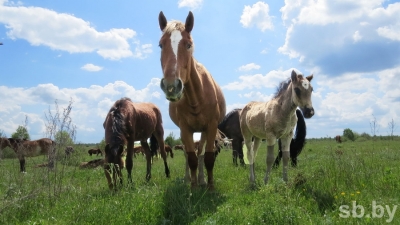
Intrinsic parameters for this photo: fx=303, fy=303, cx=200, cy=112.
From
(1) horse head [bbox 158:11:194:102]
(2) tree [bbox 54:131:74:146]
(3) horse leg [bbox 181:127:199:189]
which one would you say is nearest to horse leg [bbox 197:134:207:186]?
(3) horse leg [bbox 181:127:199:189]

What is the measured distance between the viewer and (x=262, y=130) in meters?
7.55

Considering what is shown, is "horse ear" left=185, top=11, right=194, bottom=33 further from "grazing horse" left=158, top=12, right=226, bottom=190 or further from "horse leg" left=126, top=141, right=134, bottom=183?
"horse leg" left=126, top=141, right=134, bottom=183

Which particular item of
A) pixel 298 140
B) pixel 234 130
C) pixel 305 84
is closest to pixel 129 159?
pixel 305 84

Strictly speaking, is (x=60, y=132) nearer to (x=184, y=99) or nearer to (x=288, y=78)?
(x=184, y=99)

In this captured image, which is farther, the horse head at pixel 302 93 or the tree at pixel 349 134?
the tree at pixel 349 134

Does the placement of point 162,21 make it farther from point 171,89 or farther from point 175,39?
point 171,89

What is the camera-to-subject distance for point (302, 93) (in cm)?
651

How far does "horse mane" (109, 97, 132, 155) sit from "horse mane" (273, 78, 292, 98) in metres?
3.85

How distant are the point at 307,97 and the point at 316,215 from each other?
117 inches

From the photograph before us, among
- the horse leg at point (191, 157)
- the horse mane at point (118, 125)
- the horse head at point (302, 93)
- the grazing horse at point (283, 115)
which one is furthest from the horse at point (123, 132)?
the horse head at point (302, 93)

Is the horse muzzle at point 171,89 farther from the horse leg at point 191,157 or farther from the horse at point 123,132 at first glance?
the horse at point 123,132

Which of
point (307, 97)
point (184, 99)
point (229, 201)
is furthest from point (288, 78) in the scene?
point (229, 201)

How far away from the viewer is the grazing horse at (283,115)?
6516mm
